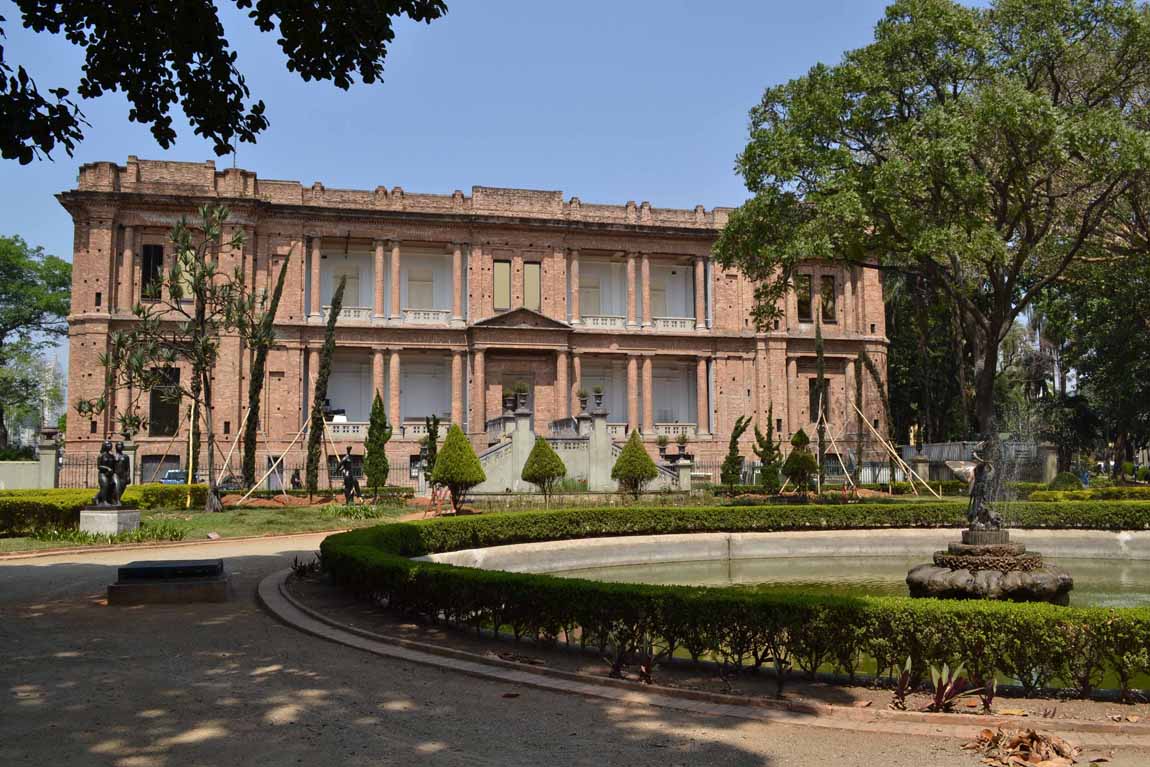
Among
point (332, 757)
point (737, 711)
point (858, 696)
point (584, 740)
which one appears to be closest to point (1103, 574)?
point (858, 696)

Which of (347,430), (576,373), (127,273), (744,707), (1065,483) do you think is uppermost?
(127,273)

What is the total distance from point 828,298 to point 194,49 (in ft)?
126

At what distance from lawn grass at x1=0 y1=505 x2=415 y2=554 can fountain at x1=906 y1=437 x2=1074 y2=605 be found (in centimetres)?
1373

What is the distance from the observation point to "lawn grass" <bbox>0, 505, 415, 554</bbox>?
64.4 ft

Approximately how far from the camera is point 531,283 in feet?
132

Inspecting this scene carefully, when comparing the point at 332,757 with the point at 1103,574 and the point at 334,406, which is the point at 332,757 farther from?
the point at 334,406

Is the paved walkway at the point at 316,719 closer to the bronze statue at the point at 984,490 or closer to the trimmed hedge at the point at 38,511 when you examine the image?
the bronze statue at the point at 984,490

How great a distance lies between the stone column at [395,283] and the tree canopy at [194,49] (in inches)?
1146

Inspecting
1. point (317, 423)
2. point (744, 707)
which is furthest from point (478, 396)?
point (744, 707)

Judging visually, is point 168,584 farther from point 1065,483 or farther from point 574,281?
point 574,281

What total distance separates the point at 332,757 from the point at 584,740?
1592mm

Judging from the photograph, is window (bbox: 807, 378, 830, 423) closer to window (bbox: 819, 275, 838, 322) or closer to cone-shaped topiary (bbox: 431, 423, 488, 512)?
window (bbox: 819, 275, 838, 322)

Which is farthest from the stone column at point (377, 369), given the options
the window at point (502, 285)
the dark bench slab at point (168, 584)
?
the dark bench slab at point (168, 584)

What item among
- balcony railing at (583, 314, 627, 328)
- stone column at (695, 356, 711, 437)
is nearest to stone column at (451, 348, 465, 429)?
balcony railing at (583, 314, 627, 328)
